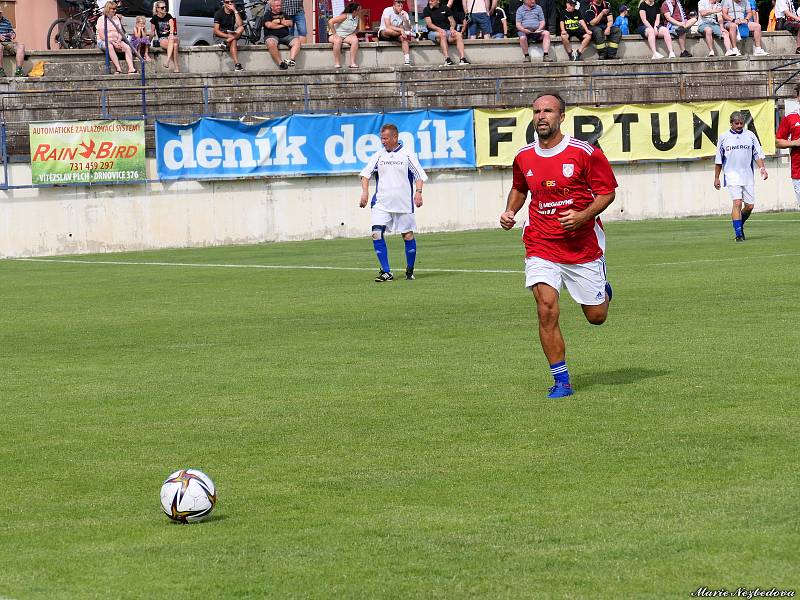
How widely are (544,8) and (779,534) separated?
1335 inches

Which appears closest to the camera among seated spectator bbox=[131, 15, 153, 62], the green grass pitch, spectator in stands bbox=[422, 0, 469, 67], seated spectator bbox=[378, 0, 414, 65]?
the green grass pitch

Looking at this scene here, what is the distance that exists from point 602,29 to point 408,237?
19.6 metres

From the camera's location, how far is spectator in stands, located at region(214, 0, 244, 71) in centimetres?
3591

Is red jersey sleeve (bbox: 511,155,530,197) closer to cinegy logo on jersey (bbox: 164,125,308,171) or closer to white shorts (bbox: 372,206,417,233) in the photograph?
white shorts (bbox: 372,206,417,233)

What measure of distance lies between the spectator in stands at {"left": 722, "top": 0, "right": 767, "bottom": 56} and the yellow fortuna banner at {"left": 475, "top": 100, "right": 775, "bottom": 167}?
132 inches

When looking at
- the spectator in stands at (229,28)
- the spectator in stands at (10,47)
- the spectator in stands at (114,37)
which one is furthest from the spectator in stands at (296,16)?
the spectator in stands at (10,47)

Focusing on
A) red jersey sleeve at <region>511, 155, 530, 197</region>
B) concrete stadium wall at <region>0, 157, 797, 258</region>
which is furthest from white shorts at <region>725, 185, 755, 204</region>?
red jersey sleeve at <region>511, 155, 530, 197</region>

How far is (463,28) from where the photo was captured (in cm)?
3834

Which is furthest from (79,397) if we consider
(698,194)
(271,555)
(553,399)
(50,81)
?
(698,194)

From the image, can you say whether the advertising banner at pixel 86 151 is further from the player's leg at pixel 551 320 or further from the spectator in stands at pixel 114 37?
the player's leg at pixel 551 320

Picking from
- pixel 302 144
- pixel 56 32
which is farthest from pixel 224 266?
pixel 56 32

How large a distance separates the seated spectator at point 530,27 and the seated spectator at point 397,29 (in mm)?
2863

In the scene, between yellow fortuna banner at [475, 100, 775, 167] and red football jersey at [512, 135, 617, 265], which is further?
yellow fortuna banner at [475, 100, 775, 167]

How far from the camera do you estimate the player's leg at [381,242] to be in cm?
2070
